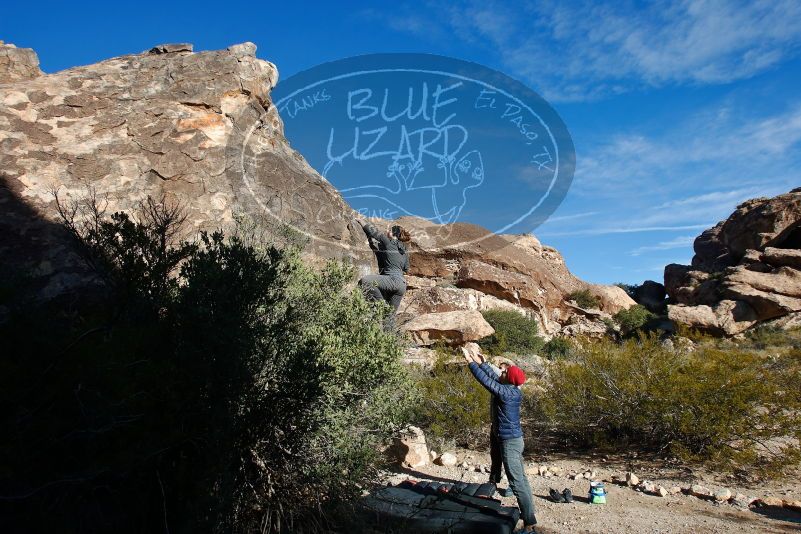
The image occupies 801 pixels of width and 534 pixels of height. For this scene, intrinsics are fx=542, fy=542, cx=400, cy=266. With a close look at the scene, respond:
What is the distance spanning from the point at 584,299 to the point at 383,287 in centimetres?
2417

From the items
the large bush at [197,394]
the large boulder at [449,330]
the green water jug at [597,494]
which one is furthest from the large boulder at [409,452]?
the large boulder at [449,330]

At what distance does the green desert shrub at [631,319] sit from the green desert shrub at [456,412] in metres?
20.1

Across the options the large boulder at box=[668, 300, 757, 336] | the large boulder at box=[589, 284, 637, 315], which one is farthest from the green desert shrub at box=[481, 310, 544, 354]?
the large boulder at box=[589, 284, 637, 315]

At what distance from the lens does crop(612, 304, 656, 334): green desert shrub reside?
26.3m

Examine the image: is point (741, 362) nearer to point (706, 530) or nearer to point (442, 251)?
point (706, 530)

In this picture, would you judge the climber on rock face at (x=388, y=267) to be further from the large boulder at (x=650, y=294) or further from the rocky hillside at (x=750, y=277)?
the large boulder at (x=650, y=294)

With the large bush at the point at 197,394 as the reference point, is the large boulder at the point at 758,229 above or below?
above

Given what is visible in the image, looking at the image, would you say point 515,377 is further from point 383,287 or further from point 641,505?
point 383,287

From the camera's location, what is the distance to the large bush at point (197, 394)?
2.56m

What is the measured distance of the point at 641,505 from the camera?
514 centimetres

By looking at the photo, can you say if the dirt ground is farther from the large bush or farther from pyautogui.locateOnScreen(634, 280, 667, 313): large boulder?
pyautogui.locateOnScreen(634, 280, 667, 313): large boulder

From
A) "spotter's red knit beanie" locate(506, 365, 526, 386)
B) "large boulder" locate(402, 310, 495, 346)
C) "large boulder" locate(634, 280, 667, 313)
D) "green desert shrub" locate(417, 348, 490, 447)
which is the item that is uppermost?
"large boulder" locate(634, 280, 667, 313)

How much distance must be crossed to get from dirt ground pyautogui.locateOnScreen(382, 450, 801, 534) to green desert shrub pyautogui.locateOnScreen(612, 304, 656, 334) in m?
20.8

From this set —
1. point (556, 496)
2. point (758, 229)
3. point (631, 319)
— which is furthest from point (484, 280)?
point (758, 229)
